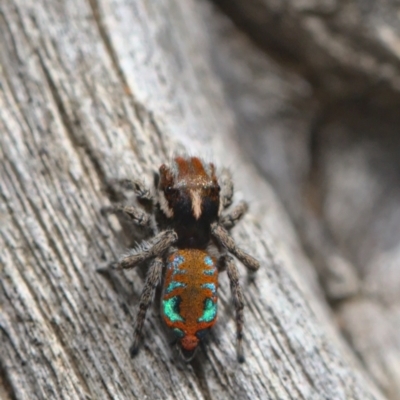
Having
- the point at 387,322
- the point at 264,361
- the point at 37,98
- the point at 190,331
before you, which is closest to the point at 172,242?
the point at 190,331

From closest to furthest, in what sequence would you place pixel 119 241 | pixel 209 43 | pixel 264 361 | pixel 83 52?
pixel 264 361
pixel 119 241
pixel 83 52
pixel 209 43

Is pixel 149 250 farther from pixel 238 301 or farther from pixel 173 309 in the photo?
pixel 238 301

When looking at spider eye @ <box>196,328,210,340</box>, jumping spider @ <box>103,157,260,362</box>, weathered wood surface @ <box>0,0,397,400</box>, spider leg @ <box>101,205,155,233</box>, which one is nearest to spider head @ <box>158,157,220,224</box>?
jumping spider @ <box>103,157,260,362</box>

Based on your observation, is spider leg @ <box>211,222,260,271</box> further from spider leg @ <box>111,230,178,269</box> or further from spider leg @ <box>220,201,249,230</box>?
spider leg @ <box>111,230,178,269</box>

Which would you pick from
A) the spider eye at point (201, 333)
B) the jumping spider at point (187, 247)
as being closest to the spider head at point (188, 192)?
the jumping spider at point (187, 247)

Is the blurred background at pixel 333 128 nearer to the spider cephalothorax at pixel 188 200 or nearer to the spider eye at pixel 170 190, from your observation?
the spider cephalothorax at pixel 188 200

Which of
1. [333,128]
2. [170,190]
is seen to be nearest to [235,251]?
[170,190]

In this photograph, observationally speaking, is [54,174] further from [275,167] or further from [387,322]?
[387,322]
